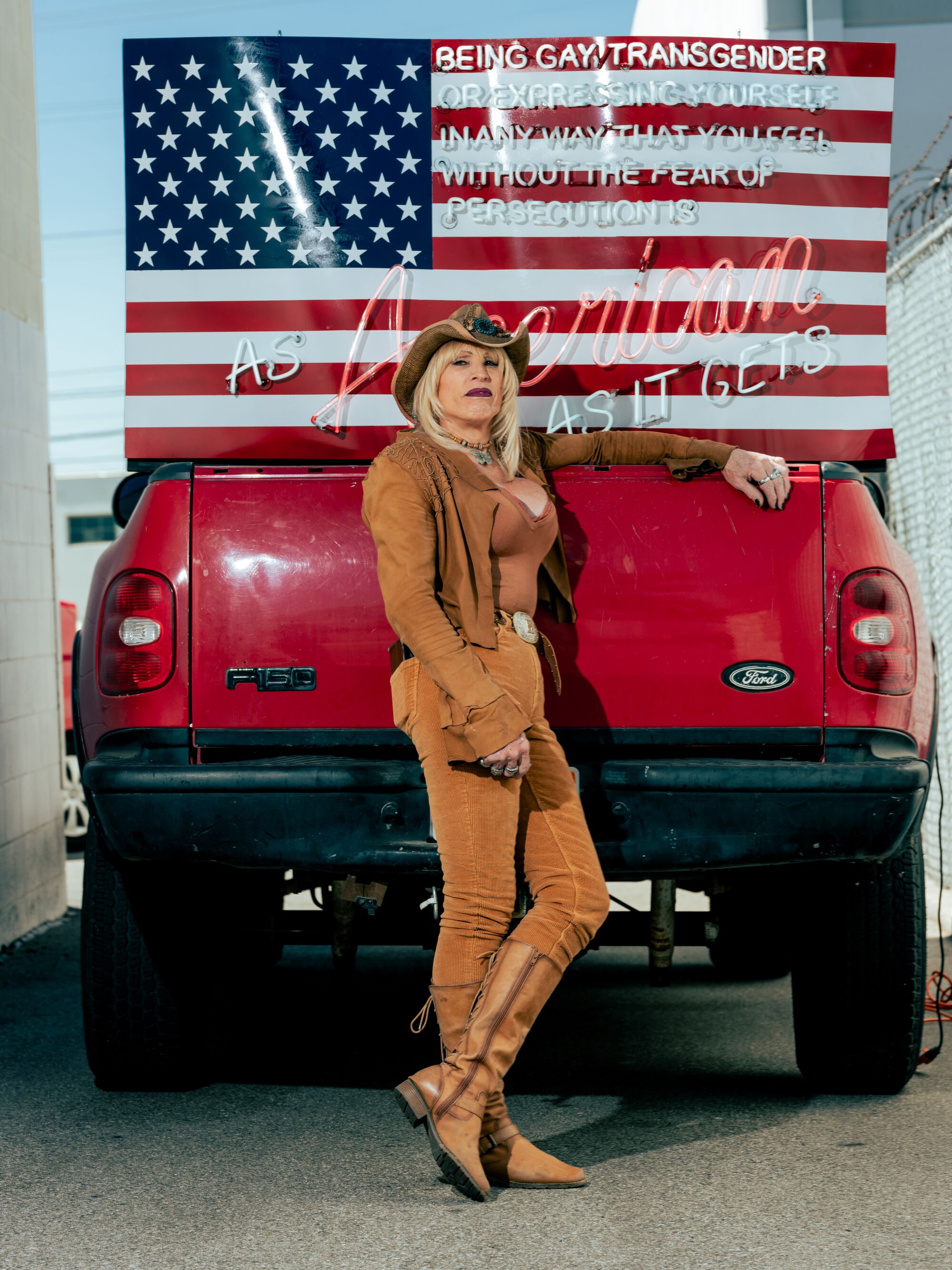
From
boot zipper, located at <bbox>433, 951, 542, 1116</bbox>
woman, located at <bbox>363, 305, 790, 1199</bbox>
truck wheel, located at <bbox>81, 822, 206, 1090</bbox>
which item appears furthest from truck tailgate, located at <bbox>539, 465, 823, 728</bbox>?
truck wheel, located at <bbox>81, 822, 206, 1090</bbox>

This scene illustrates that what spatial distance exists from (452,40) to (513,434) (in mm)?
1501

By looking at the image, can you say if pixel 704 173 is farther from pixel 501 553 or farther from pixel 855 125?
pixel 501 553

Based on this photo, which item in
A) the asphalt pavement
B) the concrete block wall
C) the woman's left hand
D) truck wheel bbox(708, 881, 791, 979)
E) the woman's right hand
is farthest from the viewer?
the concrete block wall

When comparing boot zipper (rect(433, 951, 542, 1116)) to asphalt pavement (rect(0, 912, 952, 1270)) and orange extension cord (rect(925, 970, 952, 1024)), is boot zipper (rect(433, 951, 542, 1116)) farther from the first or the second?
orange extension cord (rect(925, 970, 952, 1024))

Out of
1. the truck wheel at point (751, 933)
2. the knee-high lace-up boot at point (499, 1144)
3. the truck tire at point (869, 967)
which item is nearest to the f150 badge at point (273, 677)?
the knee-high lace-up boot at point (499, 1144)

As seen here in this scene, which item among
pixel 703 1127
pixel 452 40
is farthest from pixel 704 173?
pixel 703 1127

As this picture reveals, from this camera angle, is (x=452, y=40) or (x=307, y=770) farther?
(x=452, y=40)

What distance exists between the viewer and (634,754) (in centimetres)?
368

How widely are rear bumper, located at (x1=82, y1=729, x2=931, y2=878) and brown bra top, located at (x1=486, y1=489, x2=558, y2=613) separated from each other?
1.57ft

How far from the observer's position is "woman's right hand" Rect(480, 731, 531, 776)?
3.18 metres

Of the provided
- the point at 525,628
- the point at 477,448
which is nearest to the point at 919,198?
the point at 477,448

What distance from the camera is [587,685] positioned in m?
3.65

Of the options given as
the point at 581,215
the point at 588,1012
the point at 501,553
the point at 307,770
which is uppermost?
the point at 581,215

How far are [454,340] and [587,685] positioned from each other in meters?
0.91
